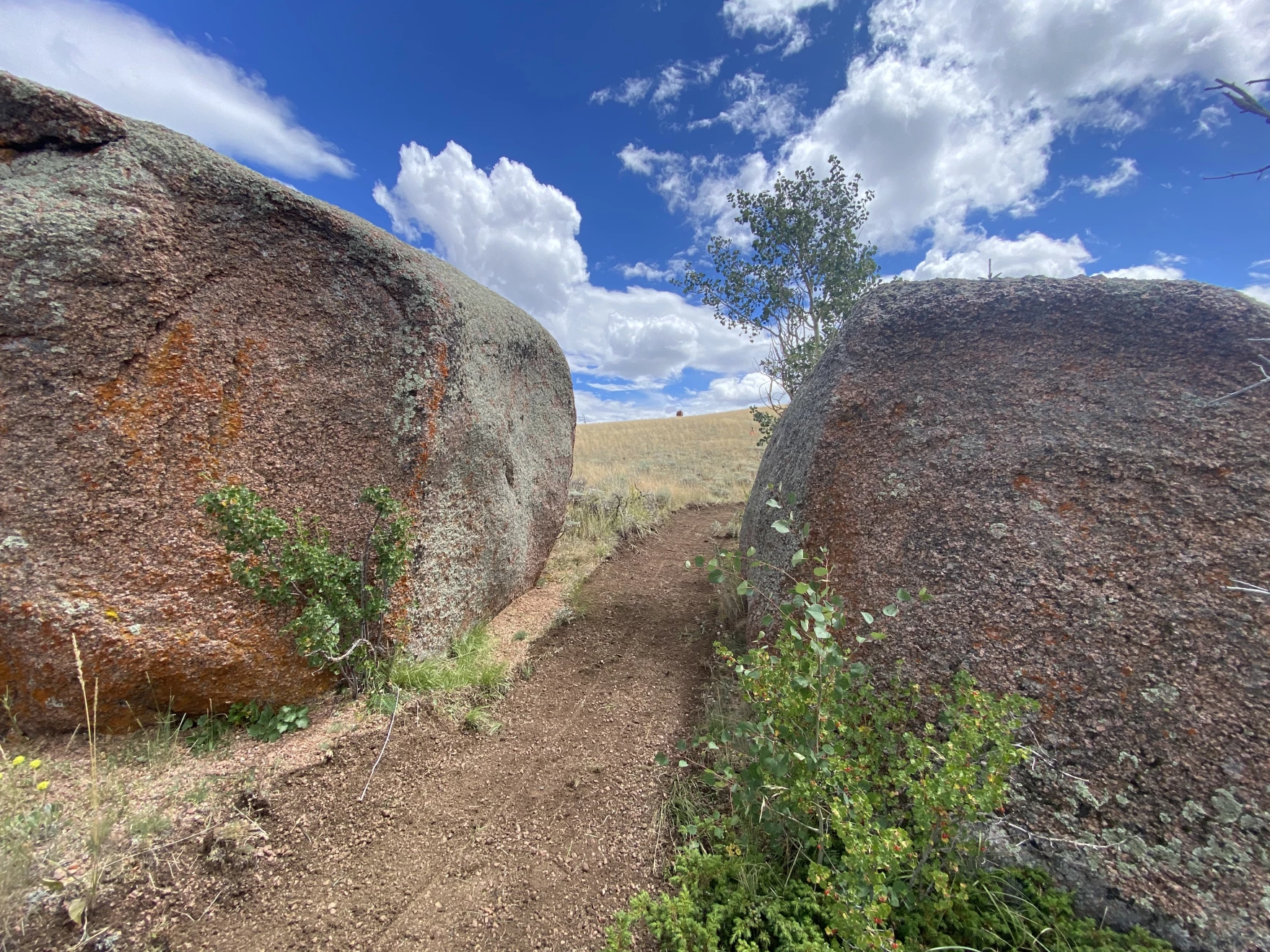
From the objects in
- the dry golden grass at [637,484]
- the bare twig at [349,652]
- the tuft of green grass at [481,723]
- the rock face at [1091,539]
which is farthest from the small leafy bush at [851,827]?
the dry golden grass at [637,484]

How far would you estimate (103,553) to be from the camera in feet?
8.63

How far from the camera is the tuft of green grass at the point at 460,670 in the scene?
348 cm

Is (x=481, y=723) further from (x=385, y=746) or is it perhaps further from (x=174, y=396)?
(x=174, y=396)

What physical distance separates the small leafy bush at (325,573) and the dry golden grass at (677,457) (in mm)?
6644

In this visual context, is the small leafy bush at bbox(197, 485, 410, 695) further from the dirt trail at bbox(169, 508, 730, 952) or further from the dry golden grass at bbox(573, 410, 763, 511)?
the dry golden grass at bbox(573, 410, 763, 511)

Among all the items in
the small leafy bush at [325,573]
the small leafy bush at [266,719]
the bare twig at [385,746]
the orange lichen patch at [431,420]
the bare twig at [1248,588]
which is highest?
the orange lichen patch at [431,420]

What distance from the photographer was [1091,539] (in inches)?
94.3

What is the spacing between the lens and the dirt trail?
7.11ft

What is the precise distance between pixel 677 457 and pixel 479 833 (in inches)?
694

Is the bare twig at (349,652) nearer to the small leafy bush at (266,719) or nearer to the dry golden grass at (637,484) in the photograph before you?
the small leafy bush at (266,719)

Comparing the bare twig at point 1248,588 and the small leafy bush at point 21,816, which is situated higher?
the bare twig at point 1248,588

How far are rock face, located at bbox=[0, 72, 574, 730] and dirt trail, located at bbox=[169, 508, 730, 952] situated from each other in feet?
2.67

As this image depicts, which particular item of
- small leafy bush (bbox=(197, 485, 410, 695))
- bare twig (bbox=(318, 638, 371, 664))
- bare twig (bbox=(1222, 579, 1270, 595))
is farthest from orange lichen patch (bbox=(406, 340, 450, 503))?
bare twig (bbox=(1222, 579, 1270, 595))

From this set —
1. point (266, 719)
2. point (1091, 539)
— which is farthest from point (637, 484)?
point (1091, 539)
